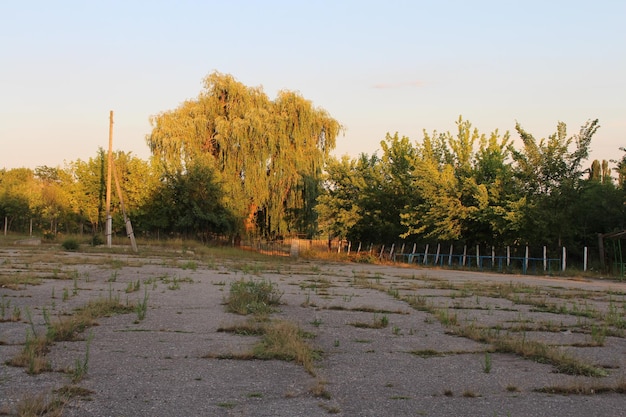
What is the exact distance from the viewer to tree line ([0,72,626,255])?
108ft

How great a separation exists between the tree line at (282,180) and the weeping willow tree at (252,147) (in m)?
0.08

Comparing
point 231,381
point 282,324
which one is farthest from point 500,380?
point 282,324

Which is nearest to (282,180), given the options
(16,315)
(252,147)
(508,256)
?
→ (252,147)

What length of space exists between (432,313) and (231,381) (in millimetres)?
6268

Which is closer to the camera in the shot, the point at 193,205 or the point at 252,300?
the point at 252,300

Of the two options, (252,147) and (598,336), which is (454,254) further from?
(598,336)

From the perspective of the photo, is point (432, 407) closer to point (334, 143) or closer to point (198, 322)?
point (198, 322)

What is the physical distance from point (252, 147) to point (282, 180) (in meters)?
3.33

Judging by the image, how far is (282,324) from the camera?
8750mm

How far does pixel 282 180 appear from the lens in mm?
43281

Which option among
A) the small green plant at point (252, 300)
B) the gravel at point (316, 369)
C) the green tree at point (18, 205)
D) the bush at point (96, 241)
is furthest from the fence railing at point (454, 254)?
the green tree at point (18, 205)

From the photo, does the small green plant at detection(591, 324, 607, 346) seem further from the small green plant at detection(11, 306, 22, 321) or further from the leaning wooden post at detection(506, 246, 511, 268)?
the leaning wooden post at detection(506, 246, 511, 268)

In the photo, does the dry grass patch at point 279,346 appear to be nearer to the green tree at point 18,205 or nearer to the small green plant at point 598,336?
the small green plant at point 598,336

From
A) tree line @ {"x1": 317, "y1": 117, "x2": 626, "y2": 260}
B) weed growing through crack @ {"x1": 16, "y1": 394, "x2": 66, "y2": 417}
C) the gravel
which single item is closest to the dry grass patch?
the gravel
